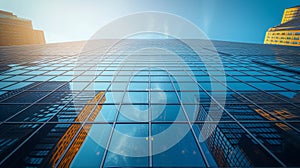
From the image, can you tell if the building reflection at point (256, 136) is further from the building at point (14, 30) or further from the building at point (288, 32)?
the building at point (14, 30)

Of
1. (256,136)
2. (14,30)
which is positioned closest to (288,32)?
(256,136)

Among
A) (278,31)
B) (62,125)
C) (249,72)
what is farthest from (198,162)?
(278,31)

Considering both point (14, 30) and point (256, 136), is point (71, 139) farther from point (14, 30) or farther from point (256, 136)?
point (14, 30)

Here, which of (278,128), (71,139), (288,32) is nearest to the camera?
(71,139)

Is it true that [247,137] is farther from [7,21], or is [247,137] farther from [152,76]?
[7,21]

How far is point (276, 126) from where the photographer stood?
771 centimetres

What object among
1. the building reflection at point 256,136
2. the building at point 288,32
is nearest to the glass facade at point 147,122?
the building reflection at point 256,136

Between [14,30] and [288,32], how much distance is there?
732ft

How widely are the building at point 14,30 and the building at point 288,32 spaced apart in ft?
720

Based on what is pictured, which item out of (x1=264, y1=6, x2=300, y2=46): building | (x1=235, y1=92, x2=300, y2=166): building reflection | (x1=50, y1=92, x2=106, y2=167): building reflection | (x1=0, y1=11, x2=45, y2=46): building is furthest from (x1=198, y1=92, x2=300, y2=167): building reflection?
(x1=0, y1=11, x2=45, y2=46): building

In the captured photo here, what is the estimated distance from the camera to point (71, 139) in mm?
6773

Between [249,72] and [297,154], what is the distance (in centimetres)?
1271

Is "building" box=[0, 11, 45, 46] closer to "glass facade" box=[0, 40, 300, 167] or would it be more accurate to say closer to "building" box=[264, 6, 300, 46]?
"glass facade" box=[0, 40, 300, 167]

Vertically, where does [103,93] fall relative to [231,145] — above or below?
above
